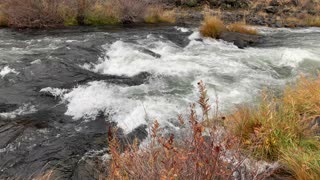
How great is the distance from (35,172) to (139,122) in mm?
2137

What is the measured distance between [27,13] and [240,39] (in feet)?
32.8

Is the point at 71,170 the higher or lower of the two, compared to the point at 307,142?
lower

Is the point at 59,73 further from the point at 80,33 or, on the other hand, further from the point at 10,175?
the point at 80,33

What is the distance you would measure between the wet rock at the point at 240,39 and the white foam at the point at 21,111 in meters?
8.57

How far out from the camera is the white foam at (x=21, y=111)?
272 inches

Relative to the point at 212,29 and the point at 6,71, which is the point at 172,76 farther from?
the point at 212,29

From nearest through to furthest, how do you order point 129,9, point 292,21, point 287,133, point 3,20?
1. point 287,133
2. point 3,20
3. point 129,9
4. point 292,21

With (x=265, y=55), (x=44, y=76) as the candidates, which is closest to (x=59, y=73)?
(x=44, y=76)

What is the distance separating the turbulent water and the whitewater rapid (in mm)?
24

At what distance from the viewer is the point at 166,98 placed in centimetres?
752

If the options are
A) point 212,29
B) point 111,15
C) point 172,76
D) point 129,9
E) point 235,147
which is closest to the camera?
point 235,147

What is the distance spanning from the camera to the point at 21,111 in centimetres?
717

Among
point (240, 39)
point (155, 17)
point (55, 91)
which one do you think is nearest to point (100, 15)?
point (155, 17)

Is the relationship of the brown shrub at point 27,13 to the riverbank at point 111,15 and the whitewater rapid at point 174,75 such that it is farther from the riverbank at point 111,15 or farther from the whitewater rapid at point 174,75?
the whitewater rapid at point 174,75
